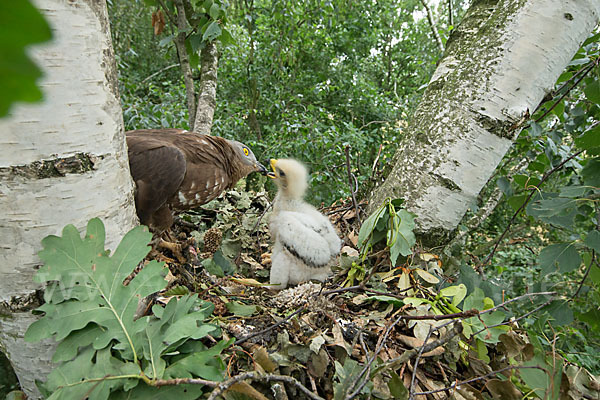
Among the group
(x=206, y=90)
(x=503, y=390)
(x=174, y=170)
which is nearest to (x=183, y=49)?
(x=206, y=90)

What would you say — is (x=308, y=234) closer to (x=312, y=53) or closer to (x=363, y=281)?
(x=363, y=281)

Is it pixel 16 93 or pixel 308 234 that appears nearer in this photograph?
pixel 16 93

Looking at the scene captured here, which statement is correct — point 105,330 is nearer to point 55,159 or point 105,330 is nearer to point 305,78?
point 55,159

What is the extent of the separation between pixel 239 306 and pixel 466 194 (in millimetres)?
1045

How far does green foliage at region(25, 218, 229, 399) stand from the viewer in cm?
75

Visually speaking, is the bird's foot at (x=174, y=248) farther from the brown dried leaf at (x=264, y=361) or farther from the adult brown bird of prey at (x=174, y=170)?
the brown dried leaf at (x=264, y=361)

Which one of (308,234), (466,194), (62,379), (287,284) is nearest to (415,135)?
(466,194)

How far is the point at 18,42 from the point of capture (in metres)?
0.17

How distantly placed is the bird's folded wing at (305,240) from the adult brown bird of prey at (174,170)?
55cm

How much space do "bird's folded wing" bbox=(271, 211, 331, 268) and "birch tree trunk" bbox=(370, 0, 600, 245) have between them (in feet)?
1.59

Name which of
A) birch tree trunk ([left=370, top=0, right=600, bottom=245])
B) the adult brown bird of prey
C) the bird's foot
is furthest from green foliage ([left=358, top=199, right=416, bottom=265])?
the adult brown bird of prey

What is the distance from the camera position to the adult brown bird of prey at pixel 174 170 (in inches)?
69.9

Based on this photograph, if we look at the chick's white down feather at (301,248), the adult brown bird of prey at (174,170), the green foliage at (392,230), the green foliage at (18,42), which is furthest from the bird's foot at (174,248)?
the green foliage at (18,42)

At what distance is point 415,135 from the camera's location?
162 cm
